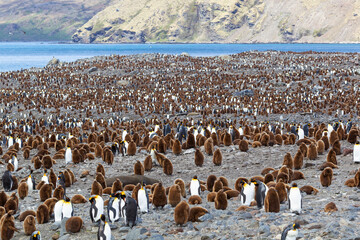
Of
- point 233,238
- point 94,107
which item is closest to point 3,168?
point 233,238

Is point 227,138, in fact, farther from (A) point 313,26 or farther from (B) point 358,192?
(A) point 313,26

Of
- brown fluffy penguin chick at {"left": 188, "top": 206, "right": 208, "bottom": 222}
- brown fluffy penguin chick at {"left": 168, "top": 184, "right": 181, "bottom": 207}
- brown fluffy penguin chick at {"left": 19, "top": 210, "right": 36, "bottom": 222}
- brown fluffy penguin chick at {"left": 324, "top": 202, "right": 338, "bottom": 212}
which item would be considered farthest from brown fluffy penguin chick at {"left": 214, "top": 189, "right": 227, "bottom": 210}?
brown fluffy penguin chick at {"left": 19, "top": 210, "right": 36, "bottom": 222}

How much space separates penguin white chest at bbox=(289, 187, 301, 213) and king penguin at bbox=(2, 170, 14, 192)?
26.1 feet

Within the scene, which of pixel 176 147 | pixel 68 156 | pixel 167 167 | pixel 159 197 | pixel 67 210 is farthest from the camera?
pixel 176 147

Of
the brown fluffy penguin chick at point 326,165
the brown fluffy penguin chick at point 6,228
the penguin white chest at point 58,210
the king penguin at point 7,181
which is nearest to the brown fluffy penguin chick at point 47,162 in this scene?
the king penguin at point 7,181

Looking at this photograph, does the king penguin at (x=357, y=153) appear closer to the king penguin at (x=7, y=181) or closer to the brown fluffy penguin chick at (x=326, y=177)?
the brown fluffy penguin chick at (x=326, y=177)

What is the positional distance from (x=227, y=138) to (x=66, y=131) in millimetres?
11985

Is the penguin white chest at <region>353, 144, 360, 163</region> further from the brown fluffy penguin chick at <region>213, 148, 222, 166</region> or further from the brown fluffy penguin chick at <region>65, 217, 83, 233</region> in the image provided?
the brown fluffy penguin chick at <region>65, 217, 83, 233</region>

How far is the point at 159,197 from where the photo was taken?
8922 mm

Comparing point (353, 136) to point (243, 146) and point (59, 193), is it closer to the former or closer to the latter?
point (243, 146)

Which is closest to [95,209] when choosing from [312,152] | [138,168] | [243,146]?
[138,168]

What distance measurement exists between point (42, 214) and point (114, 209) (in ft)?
5.23

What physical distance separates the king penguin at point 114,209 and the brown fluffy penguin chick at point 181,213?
127cm

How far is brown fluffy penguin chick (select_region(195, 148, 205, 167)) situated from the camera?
44.0 feet
